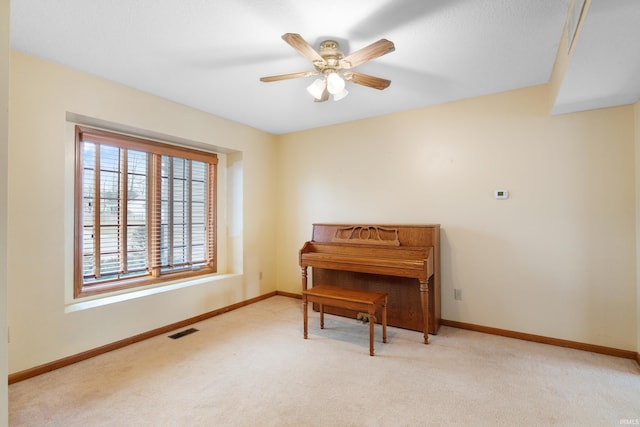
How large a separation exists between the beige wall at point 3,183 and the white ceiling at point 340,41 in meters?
0.65

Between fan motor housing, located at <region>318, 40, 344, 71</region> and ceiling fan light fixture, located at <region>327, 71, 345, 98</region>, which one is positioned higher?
fan motor housing, located at <region>318, 40, 344, 71</region>

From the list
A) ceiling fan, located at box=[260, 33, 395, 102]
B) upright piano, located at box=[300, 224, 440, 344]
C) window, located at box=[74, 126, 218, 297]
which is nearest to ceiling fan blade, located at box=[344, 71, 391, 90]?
ceiling fan, located at box=[260, 33, 395, 102]

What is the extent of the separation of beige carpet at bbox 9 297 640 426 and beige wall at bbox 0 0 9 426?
70cm

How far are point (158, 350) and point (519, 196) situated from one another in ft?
11.9

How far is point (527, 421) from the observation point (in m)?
1.78

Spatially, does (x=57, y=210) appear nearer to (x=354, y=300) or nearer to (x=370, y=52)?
(x=354, y=300)

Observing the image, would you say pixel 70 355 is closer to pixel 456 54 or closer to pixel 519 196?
pixel 456 54

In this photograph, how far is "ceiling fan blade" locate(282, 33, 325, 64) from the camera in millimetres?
1703

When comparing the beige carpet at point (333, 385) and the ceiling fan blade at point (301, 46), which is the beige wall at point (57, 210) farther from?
the ceiling fan blade at point (301, 46)

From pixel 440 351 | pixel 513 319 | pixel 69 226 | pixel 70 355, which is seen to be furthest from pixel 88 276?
pixel 513 319

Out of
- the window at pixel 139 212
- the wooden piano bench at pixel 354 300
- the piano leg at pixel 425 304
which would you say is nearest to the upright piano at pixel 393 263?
the piano leg at pixel 425 304

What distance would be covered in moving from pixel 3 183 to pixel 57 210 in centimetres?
140

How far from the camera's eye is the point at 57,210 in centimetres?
245

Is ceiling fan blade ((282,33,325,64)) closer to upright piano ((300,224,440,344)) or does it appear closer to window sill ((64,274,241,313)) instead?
upright piano ((300,224,440,344))
